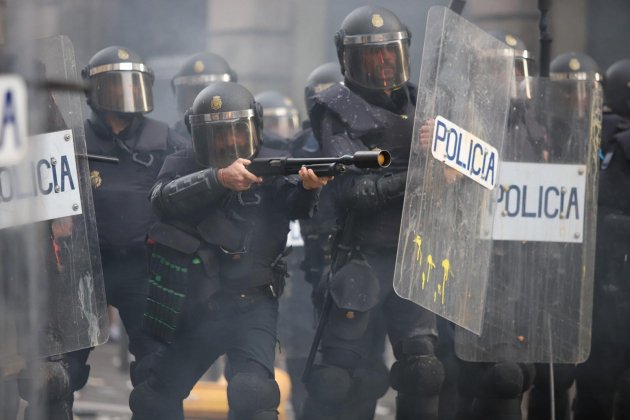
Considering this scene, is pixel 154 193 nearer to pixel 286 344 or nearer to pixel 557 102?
pixel 557 102

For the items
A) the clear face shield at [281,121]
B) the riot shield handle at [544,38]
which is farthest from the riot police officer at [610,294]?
the clear face shield at [281,121]

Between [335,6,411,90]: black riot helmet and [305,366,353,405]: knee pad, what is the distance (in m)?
1.23

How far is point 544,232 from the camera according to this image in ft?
19.5

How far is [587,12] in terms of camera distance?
10.9 metres

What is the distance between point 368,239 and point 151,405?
45.8 inches

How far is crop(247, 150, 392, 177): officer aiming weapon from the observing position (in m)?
4.92

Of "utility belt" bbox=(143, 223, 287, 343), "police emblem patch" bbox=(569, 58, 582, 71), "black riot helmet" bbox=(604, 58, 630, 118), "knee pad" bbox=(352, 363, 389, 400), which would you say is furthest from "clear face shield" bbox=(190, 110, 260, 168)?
"police emblem patch" bbox=(569, 58, 582, 71)

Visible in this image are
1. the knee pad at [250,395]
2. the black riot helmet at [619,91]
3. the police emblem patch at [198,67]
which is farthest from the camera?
the police emblem patch at [198,67]

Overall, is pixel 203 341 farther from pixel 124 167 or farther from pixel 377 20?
pixel 377 20

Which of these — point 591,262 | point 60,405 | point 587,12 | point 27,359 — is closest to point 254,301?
point 60,405

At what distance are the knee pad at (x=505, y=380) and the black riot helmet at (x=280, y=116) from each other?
125 inches

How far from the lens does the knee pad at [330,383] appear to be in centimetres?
570

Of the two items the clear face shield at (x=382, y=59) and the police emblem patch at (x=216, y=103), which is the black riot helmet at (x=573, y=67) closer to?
the clear face shield at (x=382, y=59)

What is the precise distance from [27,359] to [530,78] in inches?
124
